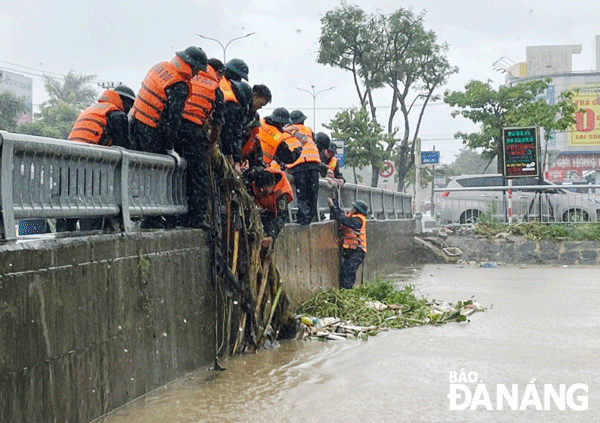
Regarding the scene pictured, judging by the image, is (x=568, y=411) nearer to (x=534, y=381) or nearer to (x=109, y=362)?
(x=534, y=381)

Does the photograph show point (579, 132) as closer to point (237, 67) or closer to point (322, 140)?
point (322, 140)

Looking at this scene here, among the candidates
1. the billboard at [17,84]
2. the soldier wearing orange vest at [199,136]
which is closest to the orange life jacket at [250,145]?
the soldier wearing orange vest at [199,136]

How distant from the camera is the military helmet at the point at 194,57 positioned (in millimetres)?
7102

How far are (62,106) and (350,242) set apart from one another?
5059 centimetres

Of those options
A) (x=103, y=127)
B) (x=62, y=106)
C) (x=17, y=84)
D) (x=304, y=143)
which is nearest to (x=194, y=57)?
(x=103, y=127)

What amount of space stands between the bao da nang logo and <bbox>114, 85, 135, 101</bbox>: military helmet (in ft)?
12.4

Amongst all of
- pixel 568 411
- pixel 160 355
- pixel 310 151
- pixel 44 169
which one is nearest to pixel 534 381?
pixel 568 411

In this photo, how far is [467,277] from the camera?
16906 mm

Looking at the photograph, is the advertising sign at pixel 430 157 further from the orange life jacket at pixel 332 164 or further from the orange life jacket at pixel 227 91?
the orange life jacket at pixel 227 91

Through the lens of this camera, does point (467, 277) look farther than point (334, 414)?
Yes

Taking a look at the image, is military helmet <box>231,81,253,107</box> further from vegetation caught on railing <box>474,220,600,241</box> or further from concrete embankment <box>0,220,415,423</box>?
vegetation caught on railing <box>474,220,600,241</box>

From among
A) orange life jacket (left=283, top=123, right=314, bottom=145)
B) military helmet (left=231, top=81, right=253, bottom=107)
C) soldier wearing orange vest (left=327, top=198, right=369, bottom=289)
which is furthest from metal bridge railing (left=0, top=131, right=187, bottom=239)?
soldier wearing orange vest (left=327, top=198, right=369, bottom=289)

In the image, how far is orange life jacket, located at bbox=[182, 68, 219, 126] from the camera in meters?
7.45

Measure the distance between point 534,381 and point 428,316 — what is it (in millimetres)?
3288
